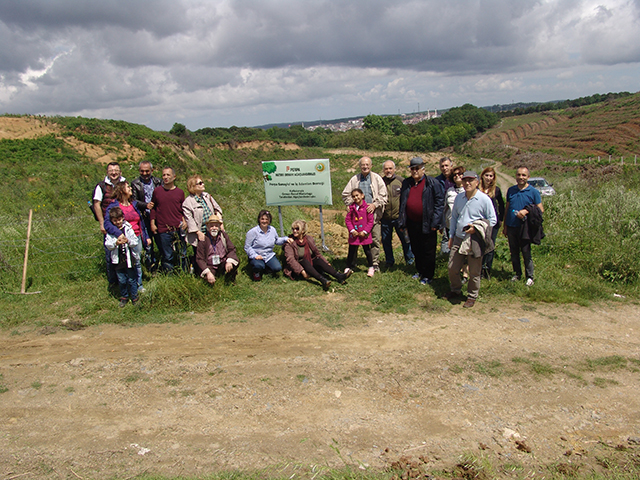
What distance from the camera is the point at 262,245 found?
6.93 m

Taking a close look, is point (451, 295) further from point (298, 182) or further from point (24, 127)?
point (24, 127)

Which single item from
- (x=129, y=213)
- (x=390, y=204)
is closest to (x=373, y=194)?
(x=390, y=204)

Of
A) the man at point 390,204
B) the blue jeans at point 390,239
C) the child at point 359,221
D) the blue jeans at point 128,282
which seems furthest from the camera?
the blue jeans at point 390,239

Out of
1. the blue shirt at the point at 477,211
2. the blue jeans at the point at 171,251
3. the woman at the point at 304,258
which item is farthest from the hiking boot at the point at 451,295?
the blue jeans at the point at 171,251

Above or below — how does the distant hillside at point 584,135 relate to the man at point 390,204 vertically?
above

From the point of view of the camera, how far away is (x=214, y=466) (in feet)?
10.4

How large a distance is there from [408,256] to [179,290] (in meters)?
4.09

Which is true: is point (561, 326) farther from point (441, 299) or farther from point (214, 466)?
point (214, 466)

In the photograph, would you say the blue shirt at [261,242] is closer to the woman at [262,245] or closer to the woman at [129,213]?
the woman at [262,245]

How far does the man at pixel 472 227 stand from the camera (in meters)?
5.49

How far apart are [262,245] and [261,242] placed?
0.19ft

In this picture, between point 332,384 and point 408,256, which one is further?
point 408,256

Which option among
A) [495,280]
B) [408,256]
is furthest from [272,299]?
[495,280]

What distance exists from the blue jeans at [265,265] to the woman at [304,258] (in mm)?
218
